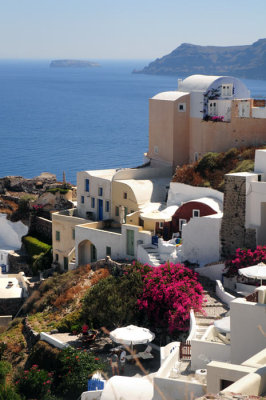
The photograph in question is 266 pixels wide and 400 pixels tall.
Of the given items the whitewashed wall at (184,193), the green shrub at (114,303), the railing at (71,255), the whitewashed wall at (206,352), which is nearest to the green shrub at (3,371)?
the green shrub at (114,303)

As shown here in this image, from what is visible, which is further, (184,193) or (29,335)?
(184,193)

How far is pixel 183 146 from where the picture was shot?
42.6 metres

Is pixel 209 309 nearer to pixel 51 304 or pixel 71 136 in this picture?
pixel 51 304

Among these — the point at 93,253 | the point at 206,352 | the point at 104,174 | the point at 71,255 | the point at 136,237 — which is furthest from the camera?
the point at 104,174

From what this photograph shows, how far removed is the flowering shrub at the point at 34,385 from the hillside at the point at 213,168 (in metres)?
15.0

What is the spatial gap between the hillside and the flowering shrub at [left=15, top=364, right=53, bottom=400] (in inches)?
590

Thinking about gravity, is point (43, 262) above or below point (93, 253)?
below

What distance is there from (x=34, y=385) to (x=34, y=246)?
21022mm

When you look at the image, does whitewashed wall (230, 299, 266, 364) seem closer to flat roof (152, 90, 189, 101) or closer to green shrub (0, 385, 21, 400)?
green shrub (0, 385, 21, 400)

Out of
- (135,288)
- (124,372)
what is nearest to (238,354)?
(124,372)

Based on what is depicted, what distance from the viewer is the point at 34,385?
2478 centimetres

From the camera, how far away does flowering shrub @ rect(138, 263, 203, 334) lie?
27344mm

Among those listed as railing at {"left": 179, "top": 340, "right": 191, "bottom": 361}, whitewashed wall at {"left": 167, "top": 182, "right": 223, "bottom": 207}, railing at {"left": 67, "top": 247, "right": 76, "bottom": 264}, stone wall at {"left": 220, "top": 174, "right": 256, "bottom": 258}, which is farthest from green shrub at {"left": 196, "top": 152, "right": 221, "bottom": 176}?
railing at {"left": 179, "top": 340, "right": 191, "bottom": 361}

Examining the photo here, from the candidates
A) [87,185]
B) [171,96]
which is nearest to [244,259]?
[87,185]
